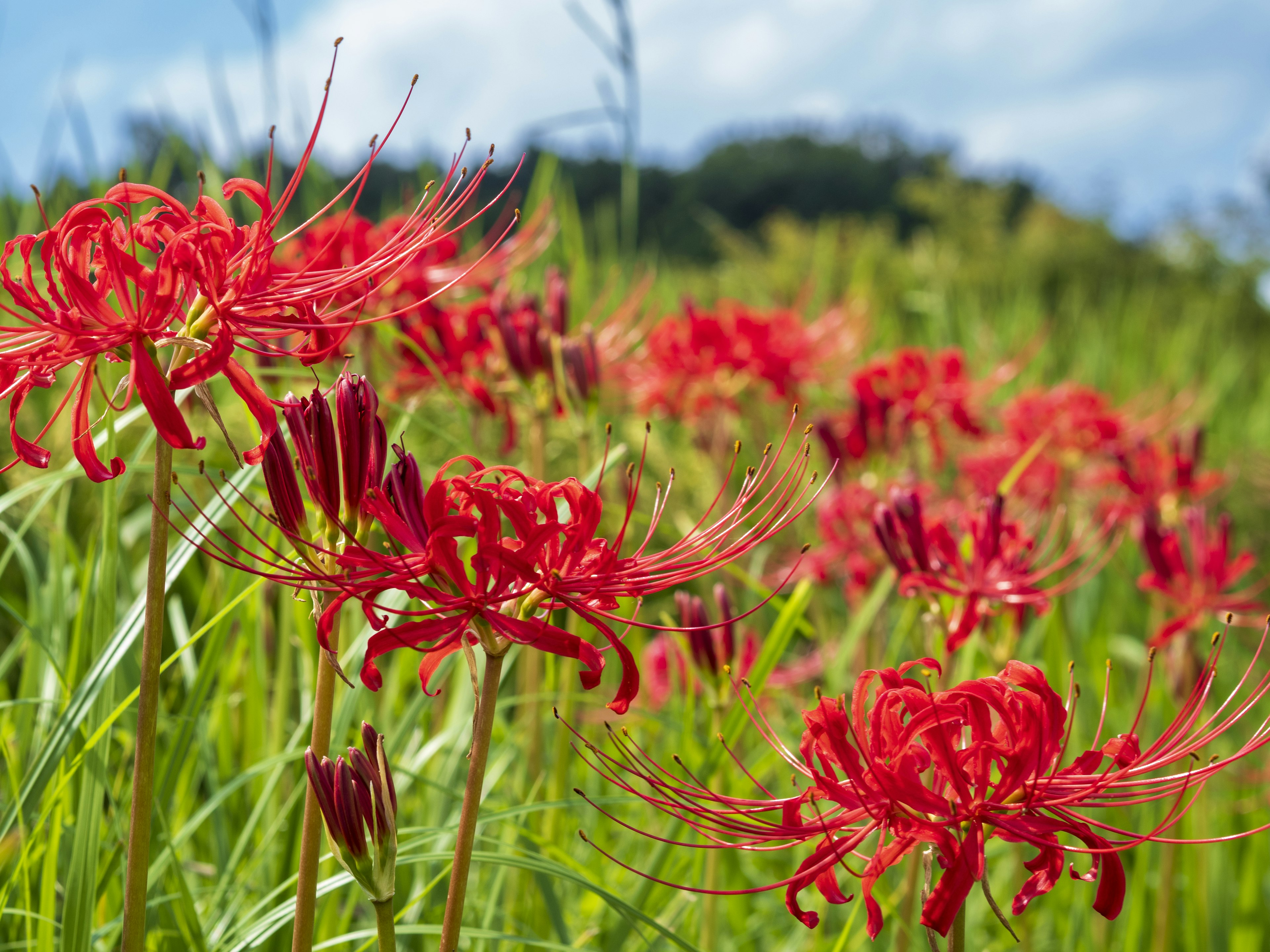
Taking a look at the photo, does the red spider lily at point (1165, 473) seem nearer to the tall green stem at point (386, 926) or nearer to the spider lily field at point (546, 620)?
the spider lily field at point (546, 620)

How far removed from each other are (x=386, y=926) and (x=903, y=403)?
8.80ft

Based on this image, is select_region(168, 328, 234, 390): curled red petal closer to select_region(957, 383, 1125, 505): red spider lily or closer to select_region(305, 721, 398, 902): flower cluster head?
select_region(305, 721, 398, 902): flower cluster head

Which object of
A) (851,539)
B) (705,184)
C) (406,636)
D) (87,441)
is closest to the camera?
(406,636)

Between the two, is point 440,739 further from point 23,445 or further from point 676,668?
point 676,668

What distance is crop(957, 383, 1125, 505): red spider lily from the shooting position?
378cm

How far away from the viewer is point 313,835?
1239 mm

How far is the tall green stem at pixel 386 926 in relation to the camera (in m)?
1.16

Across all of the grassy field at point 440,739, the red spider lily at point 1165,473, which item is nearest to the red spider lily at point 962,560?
the grassy field at point 440,739

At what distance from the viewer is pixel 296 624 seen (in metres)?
1.89

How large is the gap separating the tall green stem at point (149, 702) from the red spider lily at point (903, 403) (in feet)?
7.38

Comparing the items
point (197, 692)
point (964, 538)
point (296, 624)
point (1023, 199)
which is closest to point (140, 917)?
point (197, 692)

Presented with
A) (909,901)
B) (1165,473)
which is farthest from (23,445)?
(1165,473)

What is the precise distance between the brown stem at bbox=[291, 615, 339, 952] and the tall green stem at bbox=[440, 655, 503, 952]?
0.60 ft

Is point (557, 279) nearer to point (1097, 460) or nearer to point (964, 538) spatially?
point (964, 538)
